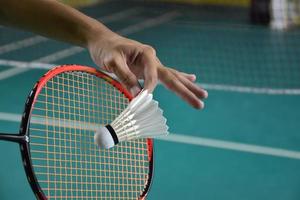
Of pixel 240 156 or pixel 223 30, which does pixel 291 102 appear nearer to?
pixel 240 156

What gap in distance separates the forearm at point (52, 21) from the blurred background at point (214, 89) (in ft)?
5.16

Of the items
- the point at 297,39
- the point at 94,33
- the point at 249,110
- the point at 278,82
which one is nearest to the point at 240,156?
the point at 249,110

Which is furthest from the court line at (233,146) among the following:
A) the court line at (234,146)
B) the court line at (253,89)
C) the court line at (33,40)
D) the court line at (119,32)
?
the court line at (33,40)

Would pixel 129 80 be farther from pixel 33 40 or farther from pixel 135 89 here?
pixel 33 40

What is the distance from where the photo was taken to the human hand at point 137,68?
0.91m

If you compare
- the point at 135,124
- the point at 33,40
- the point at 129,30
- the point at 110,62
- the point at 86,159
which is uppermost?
the point at 110,62

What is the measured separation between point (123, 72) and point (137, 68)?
49 millimetres

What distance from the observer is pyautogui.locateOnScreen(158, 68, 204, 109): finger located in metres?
0.90

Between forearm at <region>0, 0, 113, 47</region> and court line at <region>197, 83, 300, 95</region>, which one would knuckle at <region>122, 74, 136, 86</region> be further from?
court line at <region>197, 83, 300, 95</region>

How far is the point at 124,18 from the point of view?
5.95 meters

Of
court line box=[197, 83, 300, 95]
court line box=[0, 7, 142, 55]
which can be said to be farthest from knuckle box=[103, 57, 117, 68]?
court line box=[0, 7, 142, 55]

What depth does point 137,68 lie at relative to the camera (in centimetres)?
96

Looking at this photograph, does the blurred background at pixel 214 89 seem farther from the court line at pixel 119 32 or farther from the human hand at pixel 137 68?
the human hand at pixel 137 68

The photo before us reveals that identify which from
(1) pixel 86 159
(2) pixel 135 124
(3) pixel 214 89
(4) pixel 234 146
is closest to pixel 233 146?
(4) pixel 234 146
